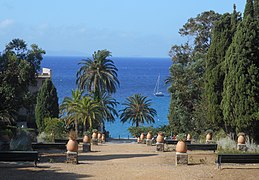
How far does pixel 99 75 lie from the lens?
65.4 metres

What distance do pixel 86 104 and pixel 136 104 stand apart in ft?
72.1

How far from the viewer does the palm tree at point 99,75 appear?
66.0 meters

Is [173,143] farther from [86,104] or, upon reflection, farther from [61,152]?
[86,104]

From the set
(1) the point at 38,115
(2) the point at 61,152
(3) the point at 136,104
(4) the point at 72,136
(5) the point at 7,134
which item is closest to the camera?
(4) the point at 72,136

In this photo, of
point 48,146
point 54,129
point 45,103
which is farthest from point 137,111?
point 48,146

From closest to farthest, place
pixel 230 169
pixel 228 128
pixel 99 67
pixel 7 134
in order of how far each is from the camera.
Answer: pixel 230 169 → pixel 7 134 → pixel 228 128 → pixel 99 67

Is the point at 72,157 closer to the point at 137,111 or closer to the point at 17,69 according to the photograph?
the point at 17,69

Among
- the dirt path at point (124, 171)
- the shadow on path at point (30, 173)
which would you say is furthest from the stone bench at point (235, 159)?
the shadow on path at point (30, 173)

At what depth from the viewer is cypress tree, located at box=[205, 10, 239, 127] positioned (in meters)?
30.1

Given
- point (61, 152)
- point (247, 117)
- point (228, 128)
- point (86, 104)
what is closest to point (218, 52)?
point (228, 128)

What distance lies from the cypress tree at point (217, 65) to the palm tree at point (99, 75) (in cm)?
3496

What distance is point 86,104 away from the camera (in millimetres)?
51750

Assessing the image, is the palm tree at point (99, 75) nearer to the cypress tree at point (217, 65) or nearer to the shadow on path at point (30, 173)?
the cypress tree at point (217, 65)

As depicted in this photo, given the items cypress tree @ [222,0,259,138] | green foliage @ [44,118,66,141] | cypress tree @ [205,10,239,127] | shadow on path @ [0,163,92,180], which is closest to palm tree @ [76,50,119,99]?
green foliage @ [44,118,66,141]
